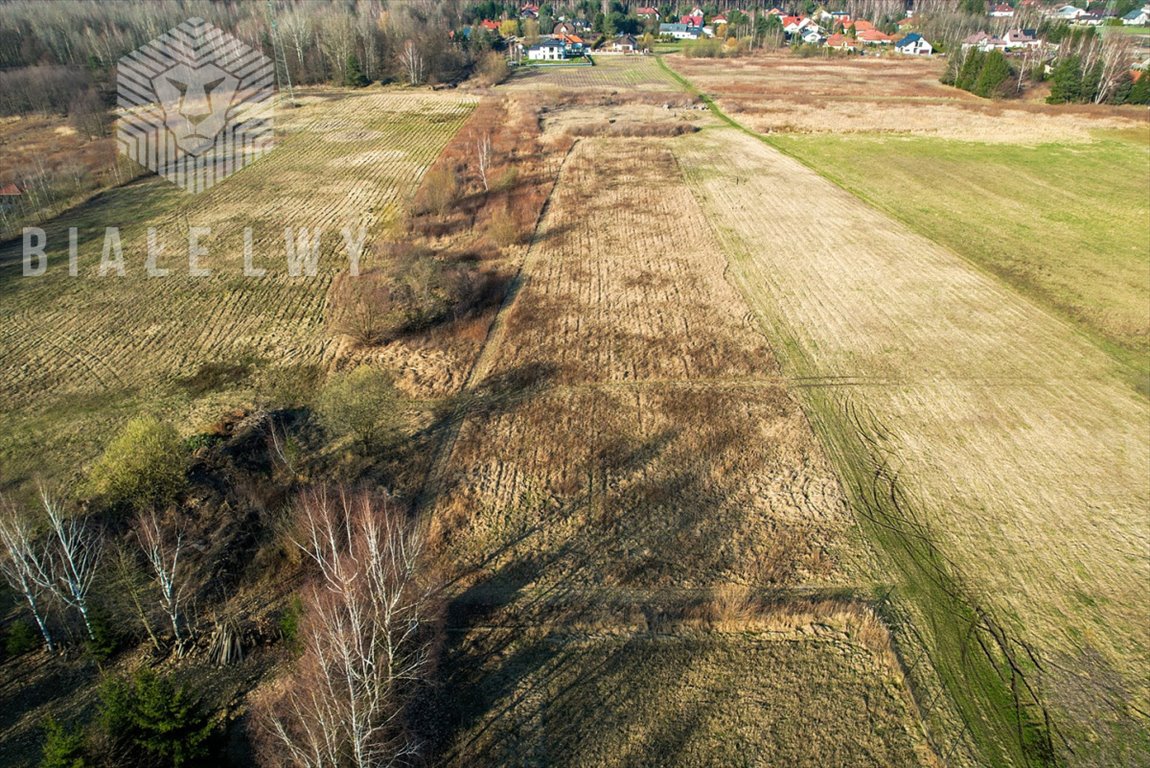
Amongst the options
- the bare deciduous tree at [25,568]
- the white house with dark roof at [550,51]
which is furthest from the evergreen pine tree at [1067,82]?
the bare deciduous tree at [25,568]

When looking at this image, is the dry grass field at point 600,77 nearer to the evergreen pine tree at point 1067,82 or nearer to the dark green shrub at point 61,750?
the evergreen pine tree at point 1067,82

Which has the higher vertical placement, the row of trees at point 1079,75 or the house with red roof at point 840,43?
the house with red roof at point 840,43

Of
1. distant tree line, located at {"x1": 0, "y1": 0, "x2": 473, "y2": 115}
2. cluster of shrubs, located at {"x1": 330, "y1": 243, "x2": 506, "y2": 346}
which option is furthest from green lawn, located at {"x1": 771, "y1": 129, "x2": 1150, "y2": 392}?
distant tree line, located at {"x1": 0, "y1": 0, "x2": 473, "y2": 115}

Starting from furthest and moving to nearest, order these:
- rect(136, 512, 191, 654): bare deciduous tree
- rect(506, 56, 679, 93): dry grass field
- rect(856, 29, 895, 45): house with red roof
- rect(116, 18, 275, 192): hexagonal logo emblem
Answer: rect(856, 29, 895, 45): house with red roof < rect(506, 56, 679, 93): dry grass field < rect(116, 18, 275, 192): hexagonal logo emblem < rect(136, 512, 191, 654): bare deciduous tree

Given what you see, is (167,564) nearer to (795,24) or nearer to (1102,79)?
(1102,79)

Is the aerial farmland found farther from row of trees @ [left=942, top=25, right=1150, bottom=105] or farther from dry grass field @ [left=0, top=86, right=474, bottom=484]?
row of trees @ [left=942, top=25, right=1150, bottom=105]

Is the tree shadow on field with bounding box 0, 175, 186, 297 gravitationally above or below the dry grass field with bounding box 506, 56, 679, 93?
below
